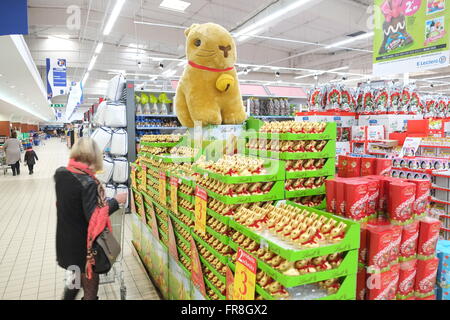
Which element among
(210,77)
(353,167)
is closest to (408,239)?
(353,167)

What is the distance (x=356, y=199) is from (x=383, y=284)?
49 cm

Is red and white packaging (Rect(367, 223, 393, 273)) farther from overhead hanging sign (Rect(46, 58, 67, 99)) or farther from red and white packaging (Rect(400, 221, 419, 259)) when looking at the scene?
overhead hanging sign (Rect(46, 58, 67, 99))

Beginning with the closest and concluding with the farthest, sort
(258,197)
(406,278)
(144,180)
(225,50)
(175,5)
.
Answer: (406,278), (258,197), (225,50), (144,180), (175,5)

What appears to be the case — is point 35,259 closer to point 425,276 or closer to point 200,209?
point 200,209

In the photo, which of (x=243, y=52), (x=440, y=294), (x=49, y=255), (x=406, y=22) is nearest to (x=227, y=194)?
(x=440, y=294)

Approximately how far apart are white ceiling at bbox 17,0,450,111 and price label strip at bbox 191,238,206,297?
7478mm

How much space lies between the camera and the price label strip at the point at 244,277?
1714 mm

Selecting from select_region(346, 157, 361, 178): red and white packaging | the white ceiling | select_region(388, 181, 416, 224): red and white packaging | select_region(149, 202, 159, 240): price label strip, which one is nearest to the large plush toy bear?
select_region(149, 202, 159, 240): price label strip

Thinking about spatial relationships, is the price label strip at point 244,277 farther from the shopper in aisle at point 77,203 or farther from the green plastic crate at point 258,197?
the shopper in aisle at point 77,203

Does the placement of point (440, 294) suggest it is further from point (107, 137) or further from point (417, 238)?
point (107, 137)

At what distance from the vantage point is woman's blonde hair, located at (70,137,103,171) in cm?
246

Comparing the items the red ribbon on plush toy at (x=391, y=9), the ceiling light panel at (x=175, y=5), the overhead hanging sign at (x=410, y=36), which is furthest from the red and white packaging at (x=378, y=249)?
the ceiling light panel at (x=175, y=5)

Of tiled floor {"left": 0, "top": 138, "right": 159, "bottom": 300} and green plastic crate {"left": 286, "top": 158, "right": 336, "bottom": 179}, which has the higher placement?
green plastic crate {"left": 286, "top": 158, "right": 336, "bottom": 179}

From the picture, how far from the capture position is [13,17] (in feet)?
11.2
